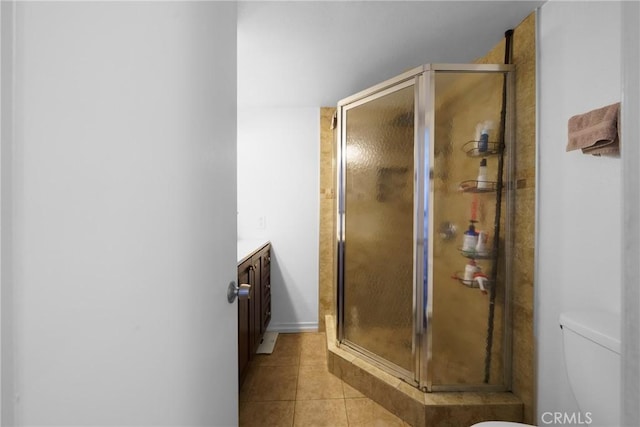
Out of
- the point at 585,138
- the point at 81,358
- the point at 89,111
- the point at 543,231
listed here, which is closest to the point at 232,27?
the point at 89,111

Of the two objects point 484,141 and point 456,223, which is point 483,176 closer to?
point 484,141

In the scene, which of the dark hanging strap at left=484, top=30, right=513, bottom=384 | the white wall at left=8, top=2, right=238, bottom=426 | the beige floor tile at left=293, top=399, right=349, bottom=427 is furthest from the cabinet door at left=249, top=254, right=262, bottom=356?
the dark hanging strap at left=484, top=30, right=513, bottom=384

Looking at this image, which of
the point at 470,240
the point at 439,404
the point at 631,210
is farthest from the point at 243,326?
the point at 631,210

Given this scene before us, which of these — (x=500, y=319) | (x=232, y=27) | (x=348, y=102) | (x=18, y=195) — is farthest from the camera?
(x=348, y=102)

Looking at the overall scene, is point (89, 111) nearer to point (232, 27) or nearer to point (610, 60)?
point (232, 27)

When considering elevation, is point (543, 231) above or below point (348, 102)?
below

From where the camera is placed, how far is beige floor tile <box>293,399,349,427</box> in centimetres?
146

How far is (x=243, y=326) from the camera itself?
1620 millimetres

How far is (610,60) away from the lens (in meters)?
0.98

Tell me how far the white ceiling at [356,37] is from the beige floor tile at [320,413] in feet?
6.90

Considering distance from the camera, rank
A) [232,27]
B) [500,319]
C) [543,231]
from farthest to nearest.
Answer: [500,319] < [543,231] < [232,27]

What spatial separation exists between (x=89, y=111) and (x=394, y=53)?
180 centimetres

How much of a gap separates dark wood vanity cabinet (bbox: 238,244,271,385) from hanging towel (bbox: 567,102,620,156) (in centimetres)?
161

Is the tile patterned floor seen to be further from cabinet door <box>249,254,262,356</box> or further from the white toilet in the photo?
the white toilet
